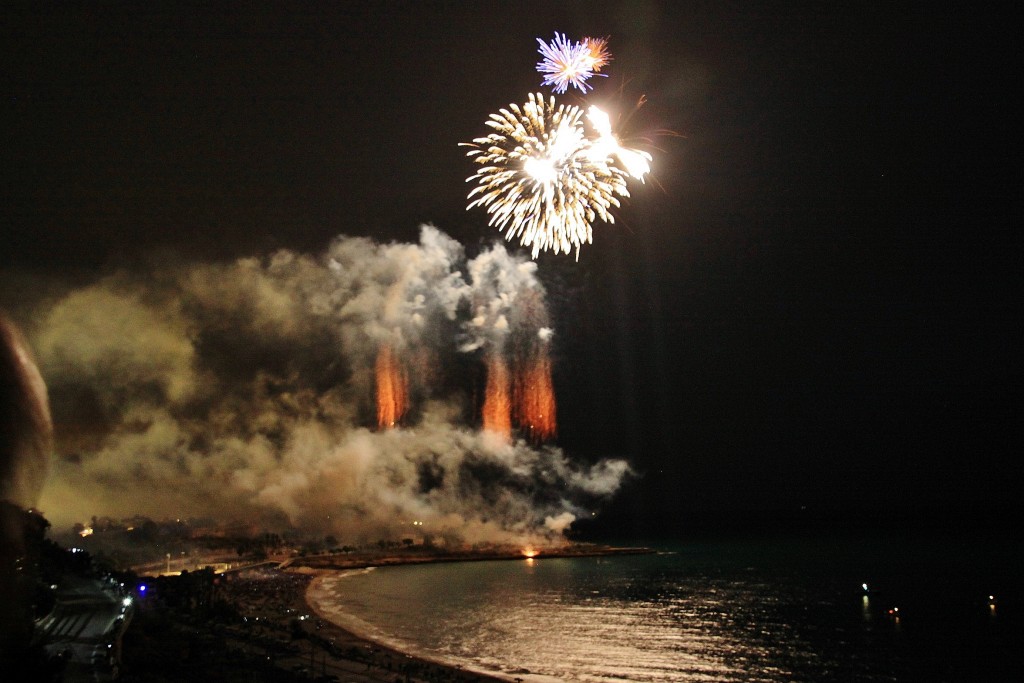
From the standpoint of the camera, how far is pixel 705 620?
60.2 metres

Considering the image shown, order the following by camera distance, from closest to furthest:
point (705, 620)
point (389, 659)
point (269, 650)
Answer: point (269, 650), point (389, 659), point (705, 620)

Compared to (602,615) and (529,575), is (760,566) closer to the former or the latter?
(529,575)

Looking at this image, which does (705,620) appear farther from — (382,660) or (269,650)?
(269,650)

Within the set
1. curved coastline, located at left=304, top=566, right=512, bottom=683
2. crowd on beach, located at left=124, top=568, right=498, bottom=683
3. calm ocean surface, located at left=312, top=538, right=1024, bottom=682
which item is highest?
crowd on beach, located at left=124, top=568, right=498, bottom=683

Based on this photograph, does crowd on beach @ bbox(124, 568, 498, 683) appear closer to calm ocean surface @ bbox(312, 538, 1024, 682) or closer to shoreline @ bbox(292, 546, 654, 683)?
shoreline @ bbox(292, 546, 654, 683)

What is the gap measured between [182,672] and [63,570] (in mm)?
27649

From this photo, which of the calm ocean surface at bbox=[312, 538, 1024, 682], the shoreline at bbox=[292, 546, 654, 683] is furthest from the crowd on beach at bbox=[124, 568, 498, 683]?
the calm ocean surface at bbox=[312, 538, 1024, 682]

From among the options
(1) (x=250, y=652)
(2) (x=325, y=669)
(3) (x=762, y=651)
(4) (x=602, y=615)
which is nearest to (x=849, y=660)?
(3) (x=762, y=651)

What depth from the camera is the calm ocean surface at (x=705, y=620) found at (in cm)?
4128

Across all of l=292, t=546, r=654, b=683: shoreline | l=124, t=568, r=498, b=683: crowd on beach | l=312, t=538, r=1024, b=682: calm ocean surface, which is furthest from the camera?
l=312, t=538, r=1024, b=682: calm ocean surface

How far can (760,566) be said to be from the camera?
12419 cm

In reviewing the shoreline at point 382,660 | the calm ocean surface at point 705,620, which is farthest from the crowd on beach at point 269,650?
the calm ocean surface at point 705,620

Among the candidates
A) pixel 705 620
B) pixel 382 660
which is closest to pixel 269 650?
pixel 382 660

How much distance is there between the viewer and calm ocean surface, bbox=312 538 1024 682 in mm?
41281
